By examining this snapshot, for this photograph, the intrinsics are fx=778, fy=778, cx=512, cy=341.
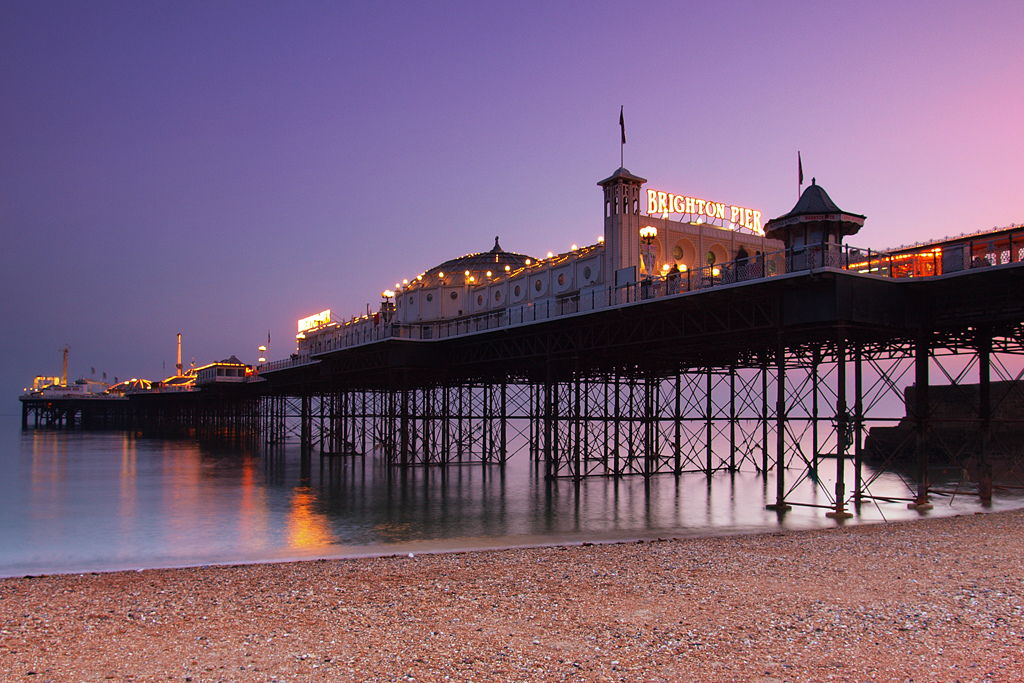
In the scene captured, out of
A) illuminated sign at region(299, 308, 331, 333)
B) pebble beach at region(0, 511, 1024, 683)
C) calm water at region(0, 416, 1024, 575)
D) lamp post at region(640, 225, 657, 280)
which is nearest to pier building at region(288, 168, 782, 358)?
lamp post at region(640, 225, 657, 280)

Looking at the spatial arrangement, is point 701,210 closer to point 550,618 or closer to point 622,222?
point 622,222

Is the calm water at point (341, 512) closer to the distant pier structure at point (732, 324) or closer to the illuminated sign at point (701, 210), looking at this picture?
the distant pier structure at point (732, 324)

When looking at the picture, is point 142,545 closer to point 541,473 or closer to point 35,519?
point 35,519

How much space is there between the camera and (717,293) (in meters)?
27.9

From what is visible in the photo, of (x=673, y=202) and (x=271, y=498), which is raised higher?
(x=673, y=202)

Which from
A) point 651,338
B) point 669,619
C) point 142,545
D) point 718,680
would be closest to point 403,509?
point 142,545

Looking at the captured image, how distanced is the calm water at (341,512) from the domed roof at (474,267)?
48.0 feet

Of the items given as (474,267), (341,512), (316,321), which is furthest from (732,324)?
(316,321)

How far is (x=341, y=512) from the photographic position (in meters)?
30.2

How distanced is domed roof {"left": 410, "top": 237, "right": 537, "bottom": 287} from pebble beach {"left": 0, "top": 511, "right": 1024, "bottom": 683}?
4001cm

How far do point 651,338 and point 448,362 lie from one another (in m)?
18.6

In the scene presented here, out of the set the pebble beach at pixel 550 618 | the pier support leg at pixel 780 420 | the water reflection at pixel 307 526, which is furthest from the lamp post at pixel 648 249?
the pebble beach at pixel 550 618

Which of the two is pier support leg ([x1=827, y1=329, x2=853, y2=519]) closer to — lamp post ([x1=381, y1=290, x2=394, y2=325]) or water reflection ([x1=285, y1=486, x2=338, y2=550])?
water reflection ([x1=285, y1=486, x2=338, y2=550])

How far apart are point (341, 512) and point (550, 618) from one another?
2006cm
